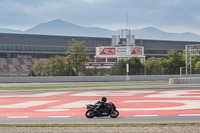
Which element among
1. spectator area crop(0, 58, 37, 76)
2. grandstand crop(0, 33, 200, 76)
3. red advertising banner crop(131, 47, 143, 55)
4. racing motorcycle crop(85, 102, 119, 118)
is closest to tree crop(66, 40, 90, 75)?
red advertising banner crop(131, 47, 143, 55)

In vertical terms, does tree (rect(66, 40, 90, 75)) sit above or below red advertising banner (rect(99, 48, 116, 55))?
below

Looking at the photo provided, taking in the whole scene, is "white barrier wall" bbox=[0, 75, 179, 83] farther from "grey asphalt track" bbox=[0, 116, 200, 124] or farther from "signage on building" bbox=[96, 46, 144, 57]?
"grey asphalt track" bbox=[0, 116, 200, 124]

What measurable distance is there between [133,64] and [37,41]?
186ft

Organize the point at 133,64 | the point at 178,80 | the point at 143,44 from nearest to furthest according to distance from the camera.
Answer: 1. the point at 178,80
2. the point at 133,64
3. the point at 143,44

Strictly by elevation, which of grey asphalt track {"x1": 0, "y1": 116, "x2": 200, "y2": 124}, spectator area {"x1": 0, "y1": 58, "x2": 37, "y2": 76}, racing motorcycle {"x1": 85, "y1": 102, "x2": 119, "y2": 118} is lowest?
grey asphalt track {"x1": 0, "y1": 116, "x2": 200, "y2": 124}

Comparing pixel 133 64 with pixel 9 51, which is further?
pixel 9 51

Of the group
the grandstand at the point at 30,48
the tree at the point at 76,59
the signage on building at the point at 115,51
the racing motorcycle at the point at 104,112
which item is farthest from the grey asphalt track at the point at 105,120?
the grandstand at the point at 30,48

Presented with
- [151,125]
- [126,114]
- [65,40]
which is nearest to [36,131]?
[151,125]

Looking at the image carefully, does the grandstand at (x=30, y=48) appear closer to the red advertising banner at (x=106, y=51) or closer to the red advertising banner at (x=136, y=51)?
the red advertising banner at (x=106, y=51)

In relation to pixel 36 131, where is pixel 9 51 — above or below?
above

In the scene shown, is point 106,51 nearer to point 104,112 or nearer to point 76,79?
point 76,79

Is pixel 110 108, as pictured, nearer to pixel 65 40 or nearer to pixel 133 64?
pixel 133 64

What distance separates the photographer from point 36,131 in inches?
448

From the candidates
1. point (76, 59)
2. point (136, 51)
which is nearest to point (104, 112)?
point (76, 59)
